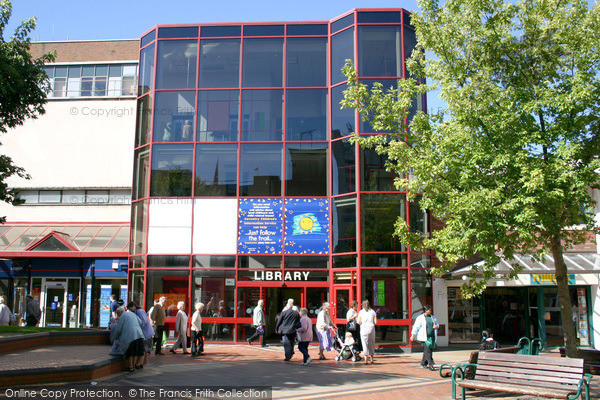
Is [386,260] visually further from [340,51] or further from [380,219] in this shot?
[340,51]

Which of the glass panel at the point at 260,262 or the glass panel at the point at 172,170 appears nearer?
the glass panel at the point at 260,262

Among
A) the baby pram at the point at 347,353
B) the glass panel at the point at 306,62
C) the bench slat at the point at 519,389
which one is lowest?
the baby pram at the point at 347,353

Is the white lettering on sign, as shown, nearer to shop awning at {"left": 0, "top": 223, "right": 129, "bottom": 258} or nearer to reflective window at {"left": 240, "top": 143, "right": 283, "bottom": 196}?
reflective window at {"left": 240, "top": 143, "right": 283, "bottom": 196}

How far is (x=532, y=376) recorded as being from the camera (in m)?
9.03

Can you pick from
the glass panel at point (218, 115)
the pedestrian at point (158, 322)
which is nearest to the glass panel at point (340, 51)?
the glass panel at point (218, 115)

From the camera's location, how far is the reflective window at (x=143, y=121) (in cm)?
2203

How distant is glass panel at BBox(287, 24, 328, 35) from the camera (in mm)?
21828

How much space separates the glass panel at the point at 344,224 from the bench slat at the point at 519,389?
1039 centimetres

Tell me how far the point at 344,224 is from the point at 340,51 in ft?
22.0

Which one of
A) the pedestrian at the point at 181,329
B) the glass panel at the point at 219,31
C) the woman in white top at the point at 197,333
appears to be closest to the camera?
the woman in white top at the point at 197,333

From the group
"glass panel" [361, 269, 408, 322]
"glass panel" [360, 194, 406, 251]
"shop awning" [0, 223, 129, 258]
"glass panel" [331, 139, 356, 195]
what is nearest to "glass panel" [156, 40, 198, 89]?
"glass panel" [331, 139, 356, 195]

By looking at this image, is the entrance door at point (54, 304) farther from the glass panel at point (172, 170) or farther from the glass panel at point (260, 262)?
the glass panel at point (260, 262)

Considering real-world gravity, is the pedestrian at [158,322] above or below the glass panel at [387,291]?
below

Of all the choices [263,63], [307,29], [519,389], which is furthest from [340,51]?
[519,389]
